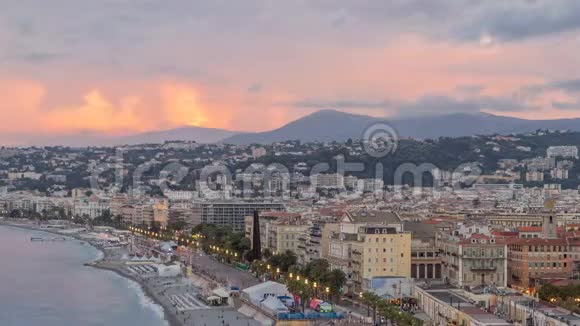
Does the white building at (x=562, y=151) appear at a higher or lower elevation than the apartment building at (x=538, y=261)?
higher

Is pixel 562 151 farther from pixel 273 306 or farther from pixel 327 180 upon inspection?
pixel 273 306

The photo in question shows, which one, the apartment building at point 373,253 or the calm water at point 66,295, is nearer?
the apartment building at point 373,253

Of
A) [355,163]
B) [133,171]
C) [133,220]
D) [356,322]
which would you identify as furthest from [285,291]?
[133,171]

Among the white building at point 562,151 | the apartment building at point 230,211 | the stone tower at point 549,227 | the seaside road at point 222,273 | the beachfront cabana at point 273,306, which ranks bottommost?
the seaside road at point 222,273

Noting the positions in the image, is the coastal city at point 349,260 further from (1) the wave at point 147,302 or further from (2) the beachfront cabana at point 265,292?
(1) the wave at point 147,302

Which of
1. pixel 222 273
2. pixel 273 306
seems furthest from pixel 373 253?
pixel 222 273

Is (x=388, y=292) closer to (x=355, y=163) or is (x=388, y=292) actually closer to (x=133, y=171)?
(x=355, y=163)

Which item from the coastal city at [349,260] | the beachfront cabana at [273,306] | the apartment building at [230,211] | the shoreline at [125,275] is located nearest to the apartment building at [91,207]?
the coastal city at [349,260]
